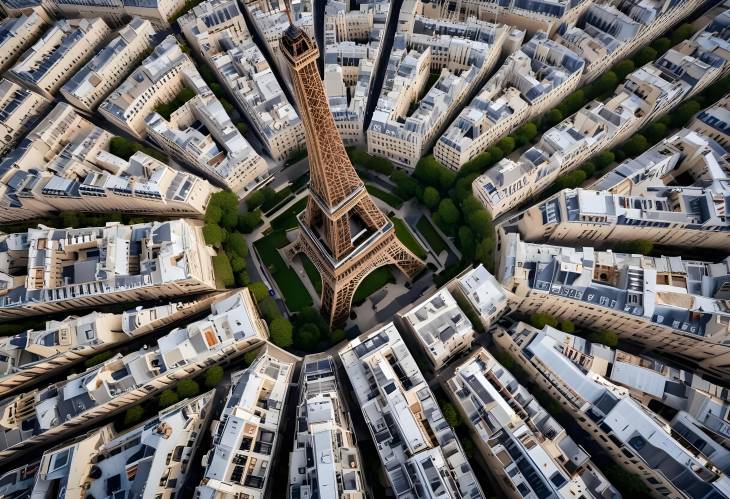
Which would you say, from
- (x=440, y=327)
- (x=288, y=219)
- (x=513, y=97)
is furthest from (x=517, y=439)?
(x=513, y=97)

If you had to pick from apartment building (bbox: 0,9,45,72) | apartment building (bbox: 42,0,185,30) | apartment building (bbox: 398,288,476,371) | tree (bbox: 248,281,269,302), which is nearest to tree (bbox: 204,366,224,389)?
tree (bbox: 248,281,269,302)

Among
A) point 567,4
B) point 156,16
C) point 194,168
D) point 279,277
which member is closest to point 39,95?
point 156,16

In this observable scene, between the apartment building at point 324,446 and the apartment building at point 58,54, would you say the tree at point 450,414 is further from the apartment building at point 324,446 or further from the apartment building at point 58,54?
the apartment building at point 58,54

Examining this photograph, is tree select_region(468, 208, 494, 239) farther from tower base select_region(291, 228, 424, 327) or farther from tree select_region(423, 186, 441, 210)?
tower base select_region(291, 228, 424, 327)

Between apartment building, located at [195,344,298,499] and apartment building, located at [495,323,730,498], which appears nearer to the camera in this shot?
apartment building, located at [495,323,730,498]

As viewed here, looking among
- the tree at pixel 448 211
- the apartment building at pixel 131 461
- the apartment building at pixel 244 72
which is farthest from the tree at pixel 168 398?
the tree at pixel 448 211

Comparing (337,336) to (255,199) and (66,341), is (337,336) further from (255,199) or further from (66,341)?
(66,341)
